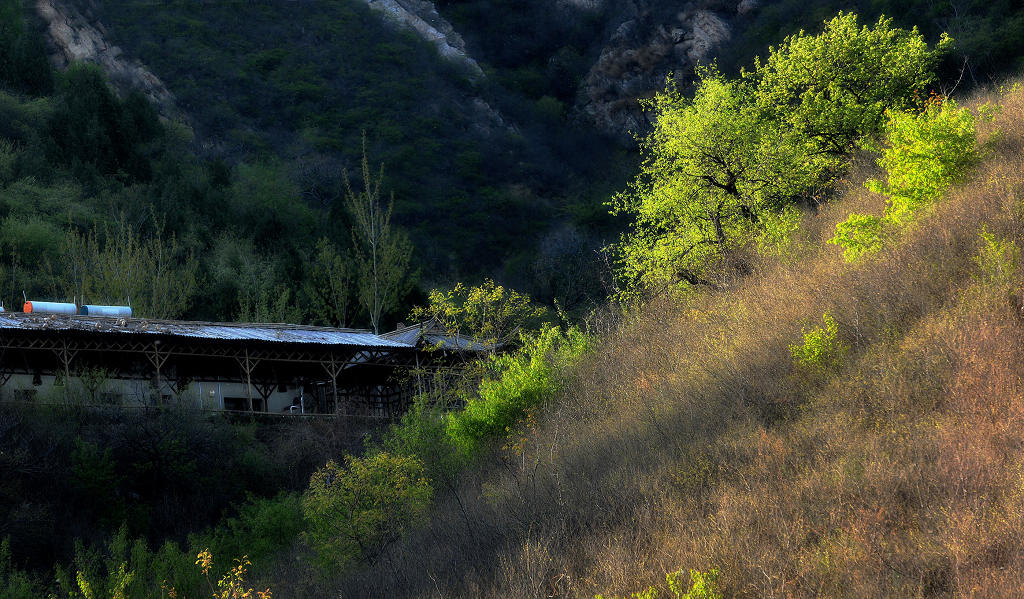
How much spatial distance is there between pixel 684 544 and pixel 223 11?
95.3 m

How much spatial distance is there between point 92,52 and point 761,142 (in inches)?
2897

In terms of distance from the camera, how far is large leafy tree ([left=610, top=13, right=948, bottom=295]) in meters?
23.6

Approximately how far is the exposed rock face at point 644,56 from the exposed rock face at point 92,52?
4138 centimetres

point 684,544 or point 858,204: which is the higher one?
point 858,204

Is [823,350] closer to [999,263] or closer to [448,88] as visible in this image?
[999,263]

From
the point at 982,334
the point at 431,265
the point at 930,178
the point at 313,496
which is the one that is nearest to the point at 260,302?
the point at 431,265

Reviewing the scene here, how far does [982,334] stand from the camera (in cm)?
1058

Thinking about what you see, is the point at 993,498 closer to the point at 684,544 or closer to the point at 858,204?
the point at 684,544

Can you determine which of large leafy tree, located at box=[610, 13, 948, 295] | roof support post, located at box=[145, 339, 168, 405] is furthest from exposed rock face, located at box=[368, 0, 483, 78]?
large leafy tree, located at box=[610, 13, 948, 295]

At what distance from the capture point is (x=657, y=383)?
53.6 feet

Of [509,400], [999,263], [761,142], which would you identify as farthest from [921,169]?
[509,400]

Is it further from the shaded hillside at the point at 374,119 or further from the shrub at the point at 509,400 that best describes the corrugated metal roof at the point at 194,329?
the shaded hillside at the point at 374,119

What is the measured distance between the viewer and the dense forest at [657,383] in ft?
31.5

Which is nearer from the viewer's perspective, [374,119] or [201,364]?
[201,364]
